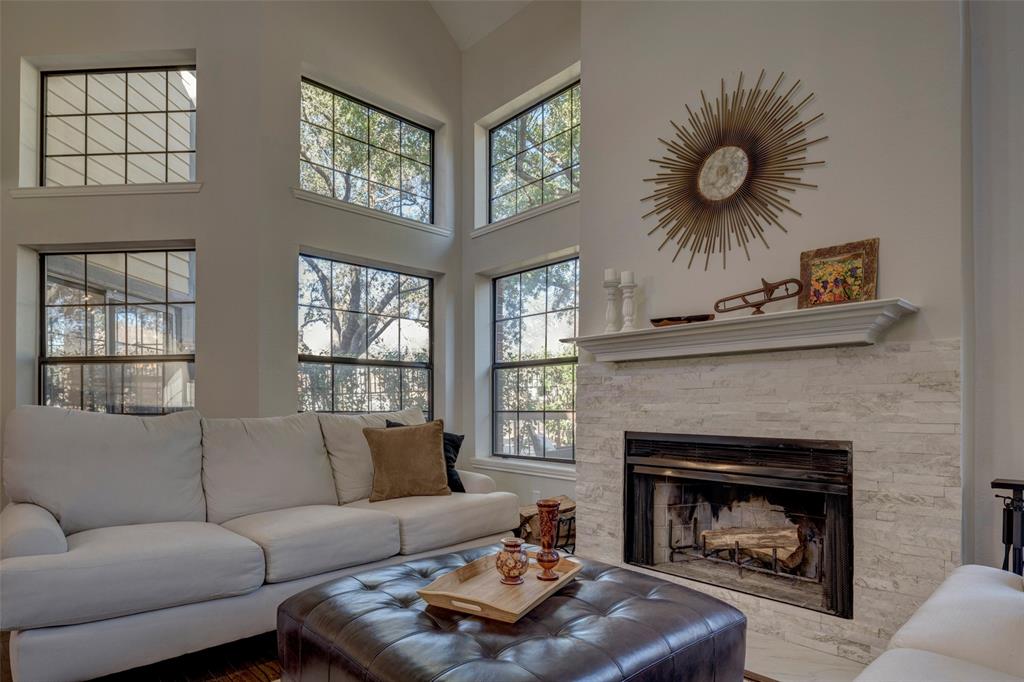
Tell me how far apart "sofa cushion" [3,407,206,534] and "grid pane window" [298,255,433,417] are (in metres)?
1.48

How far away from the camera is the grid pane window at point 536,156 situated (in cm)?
445

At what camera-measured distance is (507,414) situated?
194 inches

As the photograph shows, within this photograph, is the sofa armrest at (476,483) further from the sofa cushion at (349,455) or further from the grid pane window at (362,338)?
the grid pane window at (362,338)

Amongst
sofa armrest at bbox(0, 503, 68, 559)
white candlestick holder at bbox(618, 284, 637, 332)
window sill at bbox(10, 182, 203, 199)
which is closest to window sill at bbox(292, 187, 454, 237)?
window sill at bbox(10, 182, 203, 199)

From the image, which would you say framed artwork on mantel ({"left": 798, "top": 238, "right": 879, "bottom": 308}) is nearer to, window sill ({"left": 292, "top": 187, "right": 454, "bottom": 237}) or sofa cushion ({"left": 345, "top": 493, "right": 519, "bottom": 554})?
sofa cushion ({"left": 345, "top": 493, "right": 519, "bottom": 554})

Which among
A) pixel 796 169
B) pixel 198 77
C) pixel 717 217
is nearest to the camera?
pixel 796 169

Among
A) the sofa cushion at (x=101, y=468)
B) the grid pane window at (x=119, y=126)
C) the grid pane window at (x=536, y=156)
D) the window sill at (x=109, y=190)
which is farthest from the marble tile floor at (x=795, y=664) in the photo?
the grid pane window at (x=119, y=126)

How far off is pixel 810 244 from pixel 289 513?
Result: 8.59ft

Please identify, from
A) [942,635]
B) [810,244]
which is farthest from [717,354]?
[942,635]

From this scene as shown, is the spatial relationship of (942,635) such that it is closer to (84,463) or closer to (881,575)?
(881,575)

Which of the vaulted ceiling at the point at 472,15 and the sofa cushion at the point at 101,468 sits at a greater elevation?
the vaulted ceiling at the point at 472,15

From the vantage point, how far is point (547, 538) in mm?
1997

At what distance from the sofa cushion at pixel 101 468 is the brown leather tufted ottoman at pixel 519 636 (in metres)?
1.19

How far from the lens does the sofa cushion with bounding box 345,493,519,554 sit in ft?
9.56
